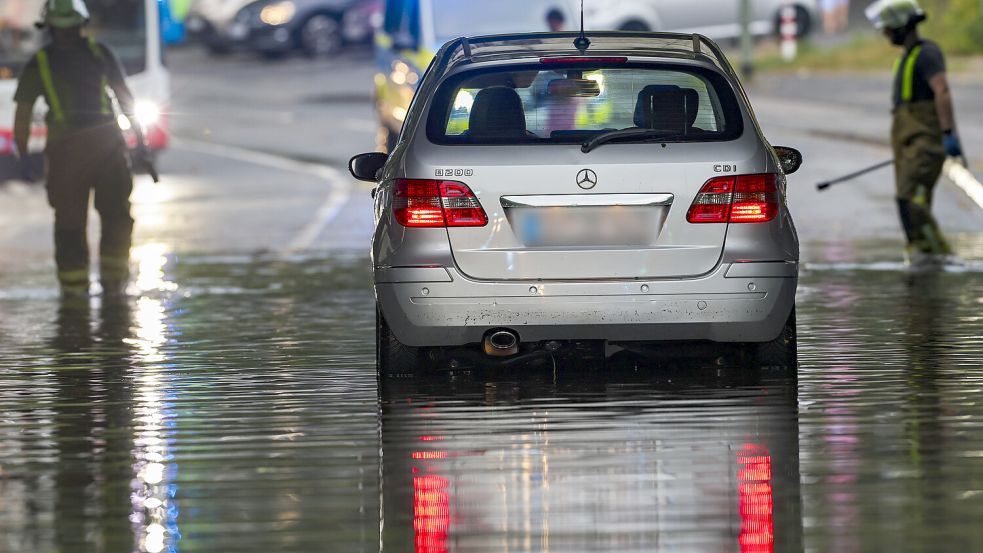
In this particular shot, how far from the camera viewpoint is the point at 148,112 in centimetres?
2725

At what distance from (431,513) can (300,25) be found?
3864 centimetres

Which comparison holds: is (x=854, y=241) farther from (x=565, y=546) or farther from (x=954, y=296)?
(x=565, y=546)

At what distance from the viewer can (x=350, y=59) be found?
45812mm

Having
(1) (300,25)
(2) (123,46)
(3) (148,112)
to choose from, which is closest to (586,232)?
(3) (148,112)

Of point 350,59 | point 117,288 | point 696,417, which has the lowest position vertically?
point 350,59

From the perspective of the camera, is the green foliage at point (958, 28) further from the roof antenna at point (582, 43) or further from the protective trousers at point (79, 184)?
A: the roof antenna at point (582, 43)


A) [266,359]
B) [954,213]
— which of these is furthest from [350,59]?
[266,359]

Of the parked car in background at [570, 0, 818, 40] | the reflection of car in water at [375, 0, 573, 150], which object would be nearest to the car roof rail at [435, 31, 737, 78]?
the reflection of car in water at [375, 0, 573, 150]

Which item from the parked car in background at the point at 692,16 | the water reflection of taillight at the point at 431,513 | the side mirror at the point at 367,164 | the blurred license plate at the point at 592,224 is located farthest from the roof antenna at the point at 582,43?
the parked car in background at the point at 692,16

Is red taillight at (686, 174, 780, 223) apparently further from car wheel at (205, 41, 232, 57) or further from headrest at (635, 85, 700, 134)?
car wheel at (205, 41, 232, 57)

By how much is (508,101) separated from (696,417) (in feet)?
5.10

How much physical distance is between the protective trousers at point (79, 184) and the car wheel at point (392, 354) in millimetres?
5344

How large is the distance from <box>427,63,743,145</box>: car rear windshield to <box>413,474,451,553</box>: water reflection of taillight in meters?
2.18

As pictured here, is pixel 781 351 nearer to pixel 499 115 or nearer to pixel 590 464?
pixel 499 115
